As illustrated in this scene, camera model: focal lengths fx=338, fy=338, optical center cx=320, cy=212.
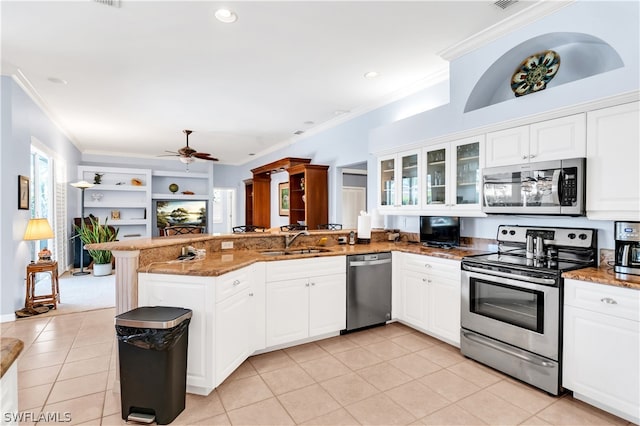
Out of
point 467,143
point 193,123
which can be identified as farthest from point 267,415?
point 193,123

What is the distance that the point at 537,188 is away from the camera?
9.01ft

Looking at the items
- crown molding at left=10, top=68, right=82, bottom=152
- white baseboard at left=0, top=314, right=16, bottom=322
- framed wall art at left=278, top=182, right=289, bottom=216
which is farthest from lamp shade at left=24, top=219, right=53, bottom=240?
framed wall art at left=278, top=182, right=289, bottom=216

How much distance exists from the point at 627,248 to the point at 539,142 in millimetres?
975

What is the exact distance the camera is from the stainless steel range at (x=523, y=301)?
2369 mm

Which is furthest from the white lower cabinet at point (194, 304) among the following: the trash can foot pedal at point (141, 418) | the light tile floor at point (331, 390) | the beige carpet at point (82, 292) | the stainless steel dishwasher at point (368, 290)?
the beige carpet at point (82, 292)

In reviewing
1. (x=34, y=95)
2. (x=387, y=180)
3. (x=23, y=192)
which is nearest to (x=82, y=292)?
(x=23, y=192)

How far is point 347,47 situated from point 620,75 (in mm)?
2136

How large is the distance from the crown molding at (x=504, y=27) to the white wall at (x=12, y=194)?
4.87 meters

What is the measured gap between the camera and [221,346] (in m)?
2.41

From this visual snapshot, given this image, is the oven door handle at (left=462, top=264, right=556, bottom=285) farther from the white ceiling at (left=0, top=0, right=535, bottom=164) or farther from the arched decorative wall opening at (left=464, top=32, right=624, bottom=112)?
the white ceiling at (left=0, top=0, right=535, bottom=164)

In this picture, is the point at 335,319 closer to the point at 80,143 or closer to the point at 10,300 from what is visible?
the point at 10,300

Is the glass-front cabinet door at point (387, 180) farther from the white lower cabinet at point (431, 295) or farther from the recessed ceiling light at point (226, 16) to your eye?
the recessed ceiling light at point (226, 16)

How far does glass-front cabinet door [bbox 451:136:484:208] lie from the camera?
10.6 ft

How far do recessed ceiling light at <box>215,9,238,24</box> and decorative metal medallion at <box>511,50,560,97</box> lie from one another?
8.56ft
